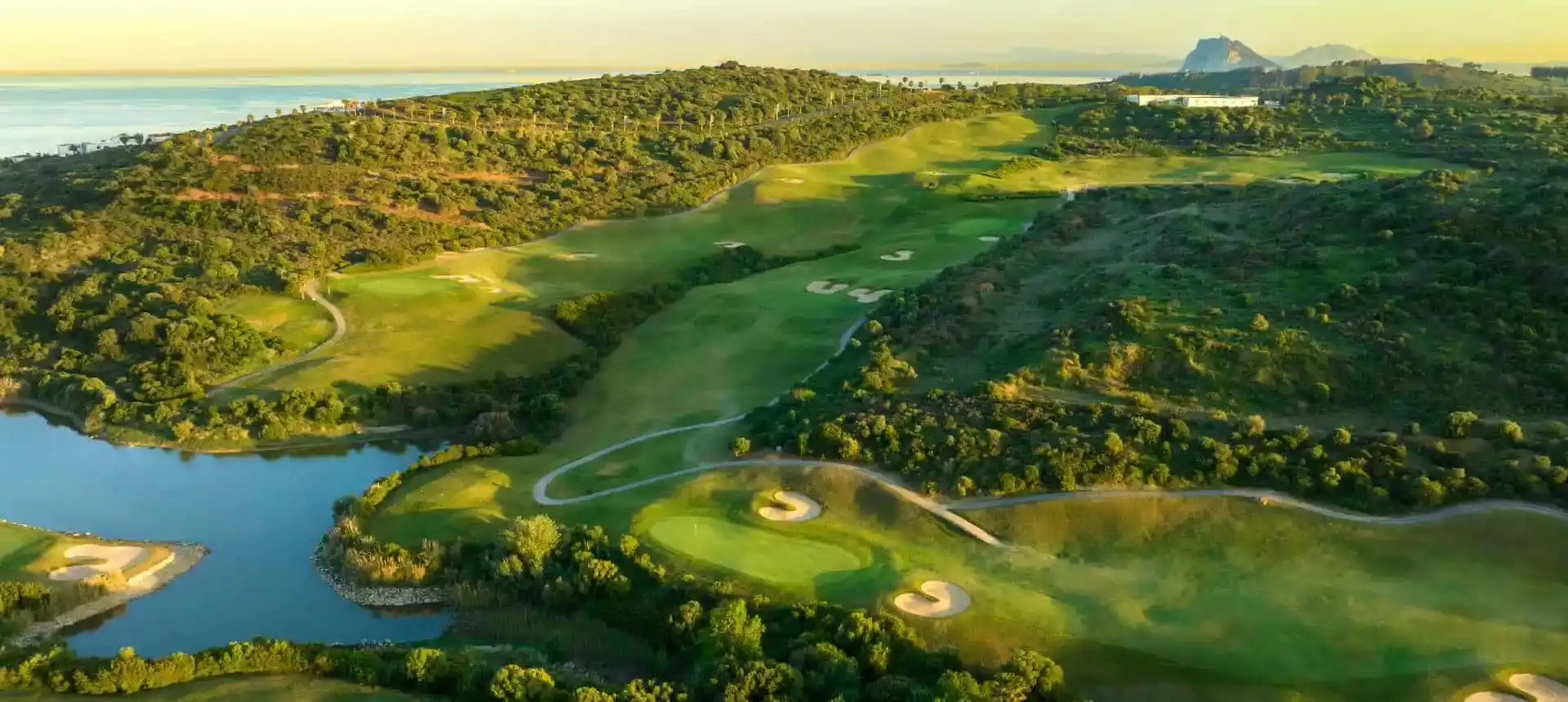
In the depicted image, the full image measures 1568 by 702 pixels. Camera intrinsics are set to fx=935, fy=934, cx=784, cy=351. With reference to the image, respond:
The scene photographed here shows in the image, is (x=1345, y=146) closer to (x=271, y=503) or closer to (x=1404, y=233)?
(x=1404, y=233)

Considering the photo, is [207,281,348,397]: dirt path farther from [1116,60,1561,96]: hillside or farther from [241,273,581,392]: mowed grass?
[1116,60,1561,96]: hillside

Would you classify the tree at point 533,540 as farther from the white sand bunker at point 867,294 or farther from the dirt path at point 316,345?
the white sand bunker at point 867,294

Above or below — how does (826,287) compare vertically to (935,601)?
above

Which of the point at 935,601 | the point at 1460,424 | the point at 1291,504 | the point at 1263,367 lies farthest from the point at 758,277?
the point at 1460,424

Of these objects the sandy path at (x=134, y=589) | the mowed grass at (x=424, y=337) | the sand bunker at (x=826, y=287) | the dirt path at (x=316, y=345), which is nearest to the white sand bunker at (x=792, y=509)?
the sandy path at (x=134, y=589)

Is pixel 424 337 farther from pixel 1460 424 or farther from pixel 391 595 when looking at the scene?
pixel 1460 424

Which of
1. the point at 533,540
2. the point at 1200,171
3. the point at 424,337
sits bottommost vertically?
the point at 533,540

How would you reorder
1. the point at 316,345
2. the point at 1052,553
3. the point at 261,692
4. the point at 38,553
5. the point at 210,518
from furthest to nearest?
1. the point at 316,345
2. the point at 210,518
3. the point at 38,553
4. the point at 1052,553
5. the point at 261,692
